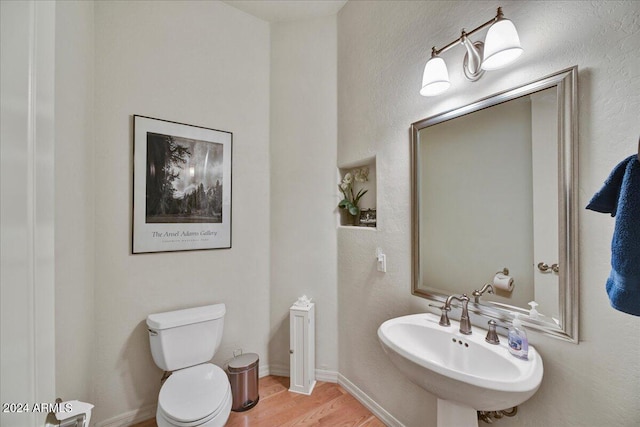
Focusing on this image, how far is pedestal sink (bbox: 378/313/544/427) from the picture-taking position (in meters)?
0.85

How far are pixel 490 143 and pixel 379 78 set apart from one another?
898mm

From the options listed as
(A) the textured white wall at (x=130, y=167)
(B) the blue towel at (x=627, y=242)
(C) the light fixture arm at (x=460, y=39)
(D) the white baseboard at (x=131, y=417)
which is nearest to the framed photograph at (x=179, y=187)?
(A) the textured white wall at (x=130, y=167)

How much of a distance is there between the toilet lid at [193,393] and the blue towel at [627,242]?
5.41 feet

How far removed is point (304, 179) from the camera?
2.18 metres

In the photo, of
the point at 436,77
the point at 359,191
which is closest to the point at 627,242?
the point at 436,77

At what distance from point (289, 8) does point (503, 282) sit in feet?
8.06

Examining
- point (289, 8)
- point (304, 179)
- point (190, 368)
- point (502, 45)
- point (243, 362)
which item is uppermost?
point (289, 8)

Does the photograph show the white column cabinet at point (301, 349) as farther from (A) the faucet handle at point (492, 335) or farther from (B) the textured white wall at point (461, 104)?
(A) the faucet handle at point (492, 335)

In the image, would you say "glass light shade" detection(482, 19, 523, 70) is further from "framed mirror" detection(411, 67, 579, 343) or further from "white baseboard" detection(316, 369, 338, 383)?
"white baseboard" detection(316, 369, 338, 383)

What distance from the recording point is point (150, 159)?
1762 mm

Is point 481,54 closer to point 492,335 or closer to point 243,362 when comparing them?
point 492,335

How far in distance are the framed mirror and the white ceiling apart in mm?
1395

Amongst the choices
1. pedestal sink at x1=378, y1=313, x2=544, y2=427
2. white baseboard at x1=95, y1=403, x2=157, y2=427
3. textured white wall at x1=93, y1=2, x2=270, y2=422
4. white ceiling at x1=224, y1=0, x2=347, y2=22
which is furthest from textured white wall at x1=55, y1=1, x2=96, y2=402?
pedestal sink at x1=378, y1=313, x2=544, y2=427

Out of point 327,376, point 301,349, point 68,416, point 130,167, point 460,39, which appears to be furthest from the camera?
point 327,376
